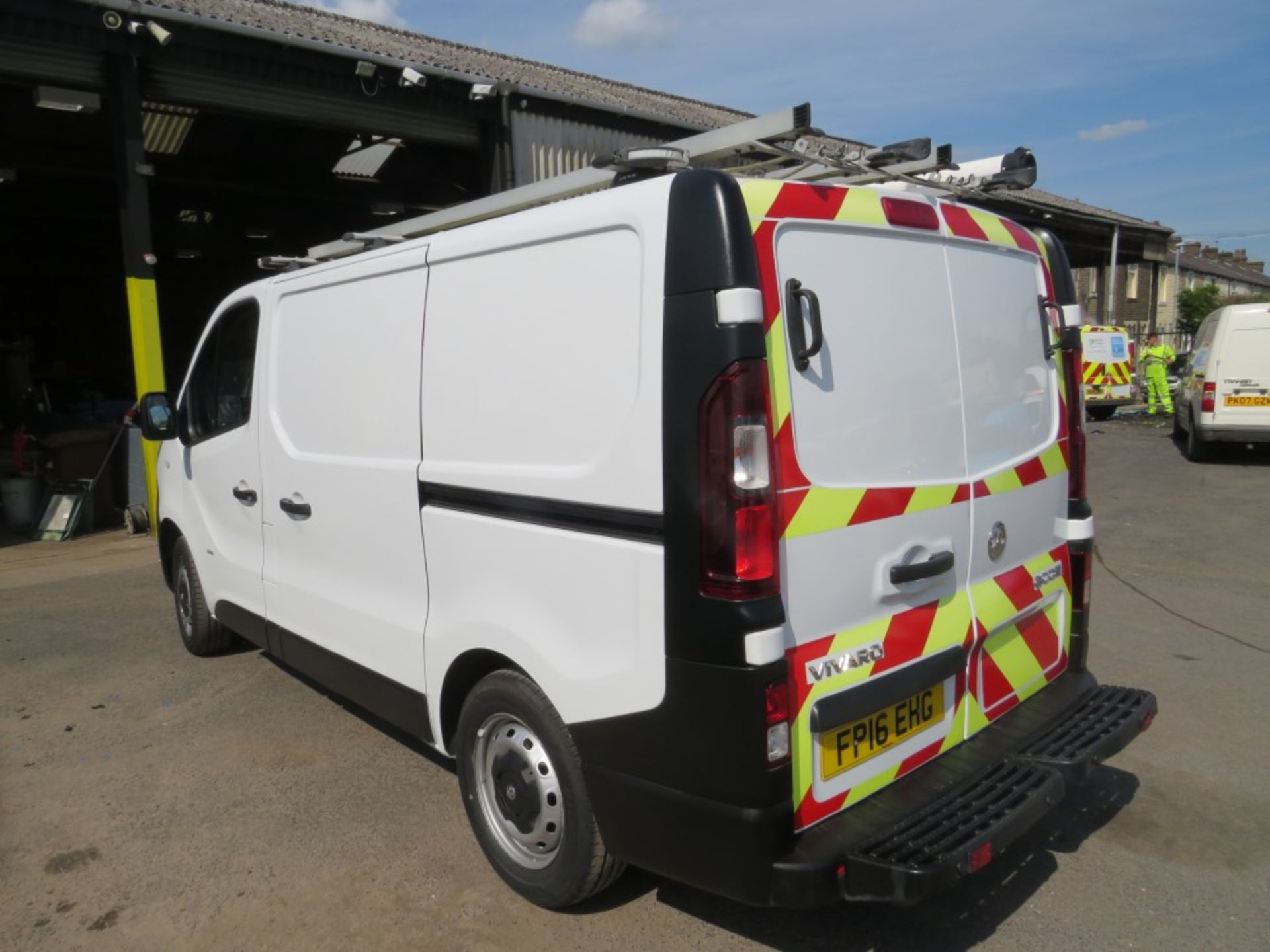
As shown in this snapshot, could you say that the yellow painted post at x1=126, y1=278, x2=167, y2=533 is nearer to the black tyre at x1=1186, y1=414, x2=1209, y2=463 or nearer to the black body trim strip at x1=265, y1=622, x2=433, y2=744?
the black body trim strip at x1=265, y1=622, x2=433, y2=744

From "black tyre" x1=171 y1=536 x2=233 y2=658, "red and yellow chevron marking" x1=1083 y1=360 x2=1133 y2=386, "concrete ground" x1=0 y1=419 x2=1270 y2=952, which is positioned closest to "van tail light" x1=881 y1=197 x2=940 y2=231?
"concrete ground" x1=0 y1=419 x2=1270 y2=952

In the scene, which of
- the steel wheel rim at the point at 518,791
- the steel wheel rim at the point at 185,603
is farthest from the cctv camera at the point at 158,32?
the steel wheel rim at the point at 518,791

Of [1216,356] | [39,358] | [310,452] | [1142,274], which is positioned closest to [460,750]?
[310,452]

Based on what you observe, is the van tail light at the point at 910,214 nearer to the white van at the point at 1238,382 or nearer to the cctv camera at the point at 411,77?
the cctv camera at the point at 411,77

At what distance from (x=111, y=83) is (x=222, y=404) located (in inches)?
249

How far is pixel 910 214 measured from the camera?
279 cm

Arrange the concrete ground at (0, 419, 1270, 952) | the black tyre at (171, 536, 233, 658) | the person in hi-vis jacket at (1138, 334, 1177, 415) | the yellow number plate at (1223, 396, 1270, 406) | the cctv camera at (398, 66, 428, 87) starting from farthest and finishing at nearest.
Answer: the person in hi-vis jacket at (1138, 334, 1177, 415)
the yellow number plate at (1223, 396, 1270, 406)
the cctv camera at (398, 66, 428, 87)
the black tyre at (171, 536, 233, 658)
the concrete ground at (0, 419, 1270, 952)

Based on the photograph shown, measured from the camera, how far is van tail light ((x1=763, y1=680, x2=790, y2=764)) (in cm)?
231

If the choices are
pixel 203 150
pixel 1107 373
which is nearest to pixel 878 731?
pixel 203 150

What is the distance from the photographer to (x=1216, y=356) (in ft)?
40.6

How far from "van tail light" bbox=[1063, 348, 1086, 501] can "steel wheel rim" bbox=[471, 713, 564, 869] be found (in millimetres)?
2121

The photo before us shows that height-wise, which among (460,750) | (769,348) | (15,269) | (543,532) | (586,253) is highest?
(15,269)

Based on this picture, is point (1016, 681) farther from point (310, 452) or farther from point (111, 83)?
point (111, 83)

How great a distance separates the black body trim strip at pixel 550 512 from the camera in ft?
8.01
